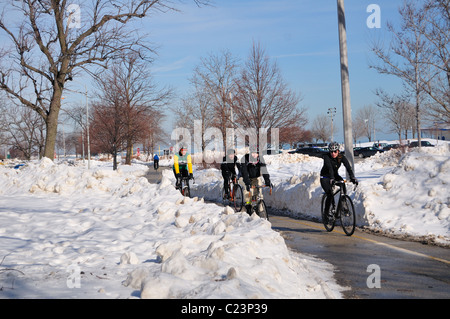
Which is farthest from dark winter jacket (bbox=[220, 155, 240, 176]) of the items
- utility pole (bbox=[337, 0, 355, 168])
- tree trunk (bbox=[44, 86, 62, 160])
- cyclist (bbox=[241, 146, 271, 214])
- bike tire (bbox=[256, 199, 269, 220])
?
tree trunk (bbox=[44, 86, 62, 160])

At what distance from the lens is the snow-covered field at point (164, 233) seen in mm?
4668

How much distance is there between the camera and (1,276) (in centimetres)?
486

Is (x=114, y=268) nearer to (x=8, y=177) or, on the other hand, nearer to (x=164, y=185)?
(x=164, y=185)

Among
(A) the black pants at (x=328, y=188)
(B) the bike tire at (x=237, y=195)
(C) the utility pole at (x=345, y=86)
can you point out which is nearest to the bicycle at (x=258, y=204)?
(A) the black pants at (x=328, y=188)

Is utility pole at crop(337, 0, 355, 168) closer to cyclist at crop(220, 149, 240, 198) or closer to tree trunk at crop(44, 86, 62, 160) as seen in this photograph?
cyclist at crop(220, 149, 240, 198)

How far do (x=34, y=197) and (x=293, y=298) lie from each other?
11.0 metres

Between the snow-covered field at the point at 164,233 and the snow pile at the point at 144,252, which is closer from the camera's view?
the snow pile at the point at 144,252

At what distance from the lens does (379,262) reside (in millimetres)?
7488

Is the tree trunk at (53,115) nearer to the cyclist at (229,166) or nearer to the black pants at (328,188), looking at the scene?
the cyclist at (229,166)

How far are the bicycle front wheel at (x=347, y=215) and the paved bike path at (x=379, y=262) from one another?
19cm

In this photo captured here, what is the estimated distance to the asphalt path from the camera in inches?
227

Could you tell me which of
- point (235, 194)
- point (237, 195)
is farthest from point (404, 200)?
point (235, 194)

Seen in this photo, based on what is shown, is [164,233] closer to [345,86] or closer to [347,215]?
[347,215]

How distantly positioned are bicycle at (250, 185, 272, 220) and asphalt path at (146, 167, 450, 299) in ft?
2.45
